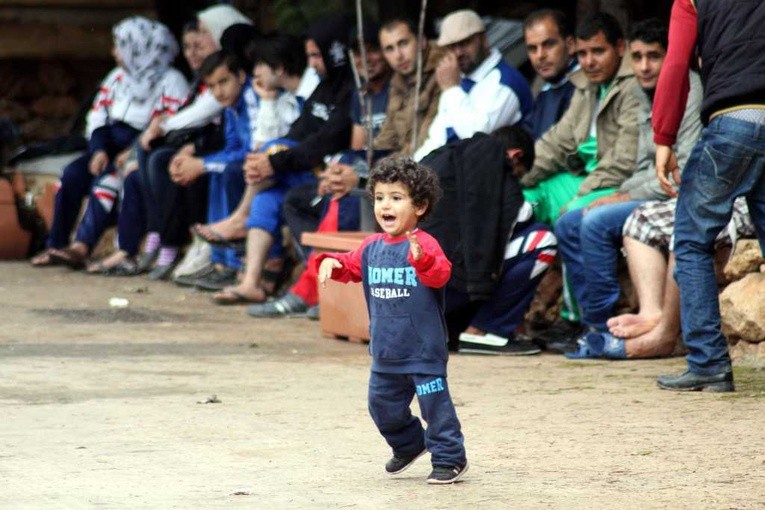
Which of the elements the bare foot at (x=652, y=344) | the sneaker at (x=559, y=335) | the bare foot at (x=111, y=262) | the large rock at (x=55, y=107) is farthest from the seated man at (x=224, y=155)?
the large rock at (x=55, y=107)

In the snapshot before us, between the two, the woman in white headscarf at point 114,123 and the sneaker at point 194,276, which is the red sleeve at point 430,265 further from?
the woman in white headscarf at point 114,123

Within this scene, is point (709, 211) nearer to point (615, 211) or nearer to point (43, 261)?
point (615, 211)

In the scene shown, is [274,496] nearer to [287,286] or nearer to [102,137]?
[287,286]

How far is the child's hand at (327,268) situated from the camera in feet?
14.9

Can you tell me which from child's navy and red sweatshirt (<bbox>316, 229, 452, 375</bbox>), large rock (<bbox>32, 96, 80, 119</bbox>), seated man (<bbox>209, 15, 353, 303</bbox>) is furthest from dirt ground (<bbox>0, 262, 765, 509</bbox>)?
large rock (<bbox>32, 96, 80, 119</bbox>)

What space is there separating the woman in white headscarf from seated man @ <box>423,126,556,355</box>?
4678mm

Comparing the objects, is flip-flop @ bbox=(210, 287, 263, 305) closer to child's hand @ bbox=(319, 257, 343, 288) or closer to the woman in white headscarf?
the woman in white headscarf

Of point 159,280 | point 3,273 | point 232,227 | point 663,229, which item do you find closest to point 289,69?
point 232,227

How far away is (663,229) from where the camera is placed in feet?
22.6

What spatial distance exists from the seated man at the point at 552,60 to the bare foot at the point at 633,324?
140cm

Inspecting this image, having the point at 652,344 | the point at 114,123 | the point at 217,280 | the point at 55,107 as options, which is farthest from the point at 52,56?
the point at 652,344

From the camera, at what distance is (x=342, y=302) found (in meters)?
7.86

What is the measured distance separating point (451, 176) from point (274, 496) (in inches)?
126

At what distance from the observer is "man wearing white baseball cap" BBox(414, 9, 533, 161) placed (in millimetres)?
8039
